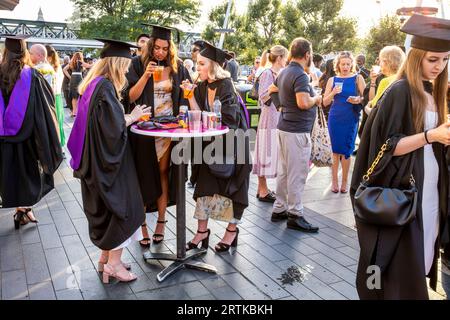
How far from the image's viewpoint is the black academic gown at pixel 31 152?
4145 mm

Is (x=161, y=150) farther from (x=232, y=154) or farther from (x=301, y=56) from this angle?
(x=301, y=56)

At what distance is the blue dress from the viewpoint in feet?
18.5

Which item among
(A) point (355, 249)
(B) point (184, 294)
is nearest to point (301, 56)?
(A) point (355, 249)

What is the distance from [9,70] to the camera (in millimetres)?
4066

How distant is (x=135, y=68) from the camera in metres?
3.73

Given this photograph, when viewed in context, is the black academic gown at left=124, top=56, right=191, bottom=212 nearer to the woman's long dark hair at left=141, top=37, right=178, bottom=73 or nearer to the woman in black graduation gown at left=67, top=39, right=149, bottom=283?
the woman's long dark hair at left=141, top=37, right=178, bottom=73

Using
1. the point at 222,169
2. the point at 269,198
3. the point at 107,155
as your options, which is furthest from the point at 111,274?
the point at 269,198

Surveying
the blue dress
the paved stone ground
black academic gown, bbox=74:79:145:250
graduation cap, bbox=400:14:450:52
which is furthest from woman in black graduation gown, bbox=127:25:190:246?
the blue dress

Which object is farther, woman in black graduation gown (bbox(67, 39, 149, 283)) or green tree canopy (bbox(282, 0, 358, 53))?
green tree canopy (bbox(282, 0, 358, 53))

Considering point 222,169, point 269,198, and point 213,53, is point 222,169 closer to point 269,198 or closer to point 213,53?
point 213,53

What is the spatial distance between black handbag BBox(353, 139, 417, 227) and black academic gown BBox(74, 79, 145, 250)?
1.62 m

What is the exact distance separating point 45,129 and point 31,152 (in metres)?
0.28

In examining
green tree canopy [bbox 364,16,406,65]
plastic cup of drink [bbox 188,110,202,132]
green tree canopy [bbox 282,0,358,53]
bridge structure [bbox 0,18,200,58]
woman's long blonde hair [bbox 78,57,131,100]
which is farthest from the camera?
bridge structure [bbox 0,18,200,58]

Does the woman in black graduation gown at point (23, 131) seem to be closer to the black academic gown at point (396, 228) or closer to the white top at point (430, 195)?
the black academic gown at point (396, 228)
